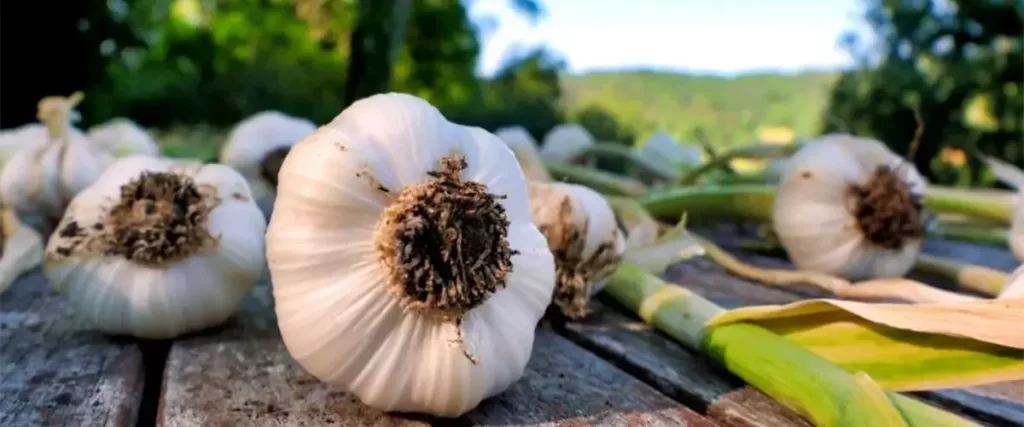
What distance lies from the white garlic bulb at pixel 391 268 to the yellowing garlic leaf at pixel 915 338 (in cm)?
25

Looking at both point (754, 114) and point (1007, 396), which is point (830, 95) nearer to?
point (754, 114)

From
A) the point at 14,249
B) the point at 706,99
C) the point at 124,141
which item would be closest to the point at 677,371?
the point at 14,249

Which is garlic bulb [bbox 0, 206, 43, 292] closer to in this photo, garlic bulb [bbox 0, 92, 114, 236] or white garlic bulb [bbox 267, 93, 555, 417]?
garlic bulb [bbox 0, 92, 114, 236]

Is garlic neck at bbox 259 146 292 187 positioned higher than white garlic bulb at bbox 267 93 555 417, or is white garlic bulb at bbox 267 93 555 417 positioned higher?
white garlic bulb at bbox 267 93 555 417

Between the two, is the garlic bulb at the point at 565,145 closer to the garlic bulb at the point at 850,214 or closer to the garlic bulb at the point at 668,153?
the garlic bulb at the point at 668,153

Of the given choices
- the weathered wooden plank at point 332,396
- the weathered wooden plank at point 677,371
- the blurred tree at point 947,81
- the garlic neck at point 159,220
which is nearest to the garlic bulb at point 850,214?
the weathered wooden plank at point 677,371

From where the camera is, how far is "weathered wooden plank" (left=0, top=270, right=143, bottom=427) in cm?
60

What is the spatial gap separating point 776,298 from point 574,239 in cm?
31

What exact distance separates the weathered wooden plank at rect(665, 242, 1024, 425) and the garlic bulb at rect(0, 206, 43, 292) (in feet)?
2.43

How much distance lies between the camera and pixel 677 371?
736mm

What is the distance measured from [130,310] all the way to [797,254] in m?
0.76

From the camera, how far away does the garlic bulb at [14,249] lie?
0.90 meters

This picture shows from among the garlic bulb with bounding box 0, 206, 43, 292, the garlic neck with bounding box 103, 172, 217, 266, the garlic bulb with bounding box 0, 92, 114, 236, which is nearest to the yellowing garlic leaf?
the garlic neck with bounding box 103, 172, 217, 266

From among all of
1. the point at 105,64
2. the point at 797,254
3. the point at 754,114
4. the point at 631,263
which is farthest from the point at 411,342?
the point at 754,114
